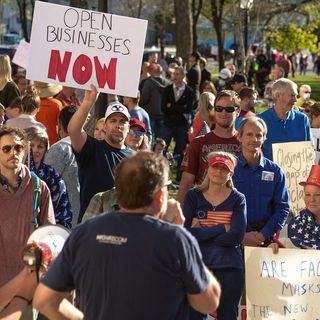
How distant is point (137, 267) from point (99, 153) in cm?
299

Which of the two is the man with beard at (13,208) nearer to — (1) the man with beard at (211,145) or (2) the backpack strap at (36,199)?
(2) the backpack strap at (36,199)

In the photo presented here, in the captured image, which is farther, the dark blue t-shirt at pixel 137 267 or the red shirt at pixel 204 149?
the red shirt at pixel 204 149

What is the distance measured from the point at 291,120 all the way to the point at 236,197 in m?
2.39

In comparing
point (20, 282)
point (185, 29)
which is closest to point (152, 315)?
point (20, 282)

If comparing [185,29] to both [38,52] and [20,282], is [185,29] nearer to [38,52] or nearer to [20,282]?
[38,52]

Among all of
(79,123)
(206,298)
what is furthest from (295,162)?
(206,298)

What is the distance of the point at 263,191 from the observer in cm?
741

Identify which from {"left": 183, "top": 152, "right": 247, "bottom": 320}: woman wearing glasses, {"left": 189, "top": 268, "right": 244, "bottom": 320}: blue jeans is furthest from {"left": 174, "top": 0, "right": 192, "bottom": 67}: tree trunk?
{"left": 189, "top": 268, "right": 244, "bottom": 320}: blue jeans

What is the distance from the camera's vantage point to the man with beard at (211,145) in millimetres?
7891

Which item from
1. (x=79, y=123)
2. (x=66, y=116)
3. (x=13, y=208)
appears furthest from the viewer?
(x=66, y=116)

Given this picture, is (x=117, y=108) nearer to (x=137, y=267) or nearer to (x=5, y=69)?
(x=137, y=267)

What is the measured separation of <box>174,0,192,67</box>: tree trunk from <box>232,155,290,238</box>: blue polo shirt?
68.6 feet

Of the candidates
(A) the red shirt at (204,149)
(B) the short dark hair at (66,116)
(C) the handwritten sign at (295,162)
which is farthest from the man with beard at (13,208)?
(C) the handwritten sign at (295,162)

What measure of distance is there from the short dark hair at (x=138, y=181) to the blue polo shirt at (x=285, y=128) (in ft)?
16.2
